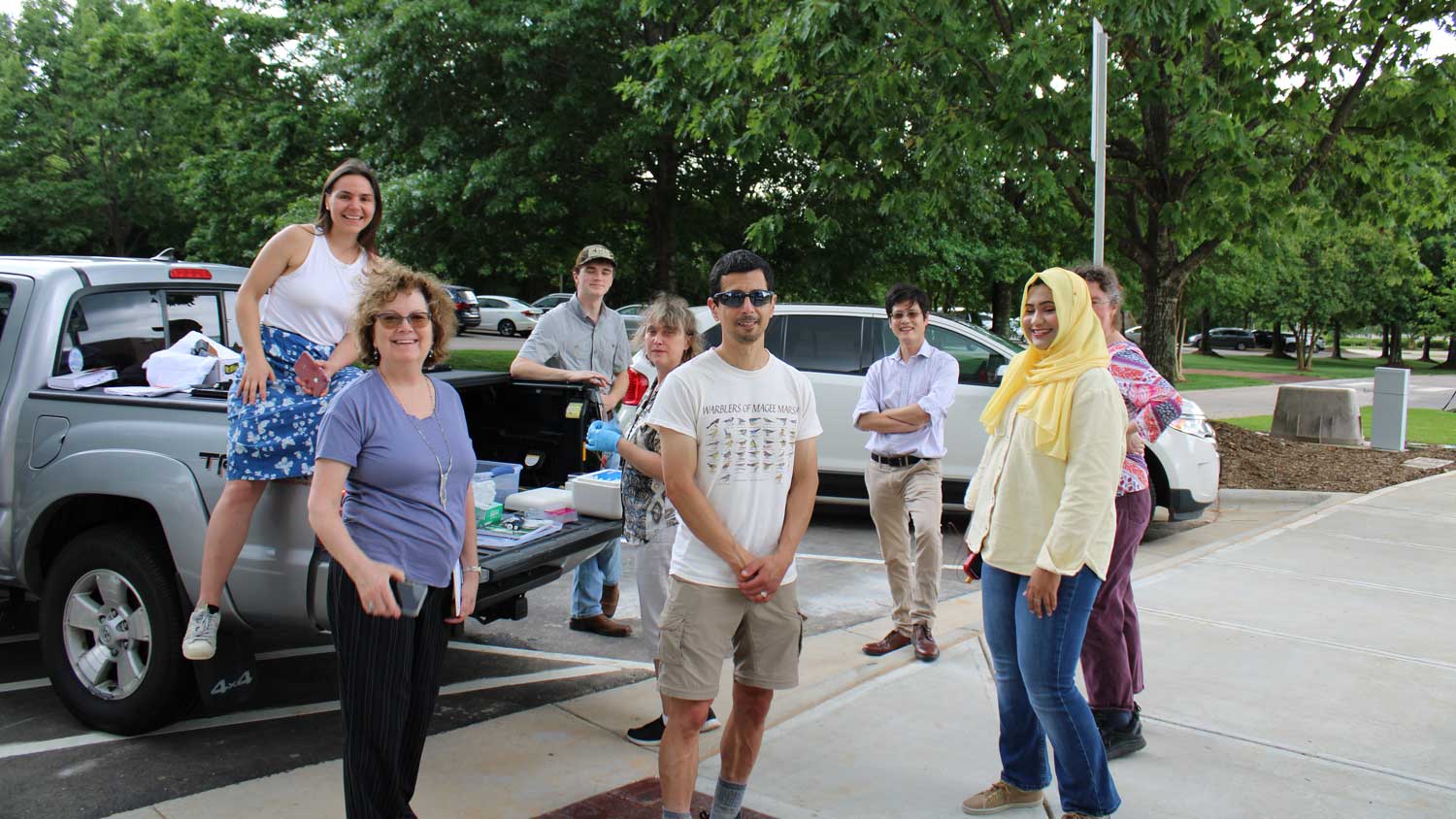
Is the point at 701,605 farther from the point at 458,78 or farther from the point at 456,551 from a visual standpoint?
the point at 458,78

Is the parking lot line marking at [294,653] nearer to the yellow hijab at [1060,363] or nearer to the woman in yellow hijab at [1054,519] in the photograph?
the woman in yellow hijab at [1054,519]

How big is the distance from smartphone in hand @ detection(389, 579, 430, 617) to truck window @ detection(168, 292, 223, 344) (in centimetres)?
296

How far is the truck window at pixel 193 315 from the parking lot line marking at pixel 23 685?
63.9 inches

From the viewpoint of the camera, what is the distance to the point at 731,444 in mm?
3121

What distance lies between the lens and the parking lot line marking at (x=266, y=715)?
405cm

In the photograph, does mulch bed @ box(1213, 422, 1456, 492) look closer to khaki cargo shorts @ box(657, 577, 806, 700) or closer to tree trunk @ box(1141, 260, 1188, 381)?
tree trunk @ box(1141, 260, 1188, 381)

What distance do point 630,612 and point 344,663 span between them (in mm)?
3405

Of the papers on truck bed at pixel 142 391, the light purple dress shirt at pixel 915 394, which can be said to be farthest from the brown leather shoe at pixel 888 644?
the papers on truck bed at pixel 142 391

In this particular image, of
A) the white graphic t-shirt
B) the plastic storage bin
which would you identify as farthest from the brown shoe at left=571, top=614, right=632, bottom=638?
the white graphic t-shirt

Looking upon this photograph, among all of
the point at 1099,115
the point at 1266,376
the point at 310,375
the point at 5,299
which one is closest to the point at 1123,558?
the point at 310,375

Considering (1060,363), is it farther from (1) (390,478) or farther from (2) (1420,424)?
(2) (1420,424)

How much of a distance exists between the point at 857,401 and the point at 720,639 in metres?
5.12

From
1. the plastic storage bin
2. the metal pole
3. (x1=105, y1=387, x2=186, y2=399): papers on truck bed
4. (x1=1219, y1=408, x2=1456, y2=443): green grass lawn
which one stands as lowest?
(x1=1219, y1=408, x2=1456, y2=443): green grass lawn

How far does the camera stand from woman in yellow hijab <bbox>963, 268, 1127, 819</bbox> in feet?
10.4
